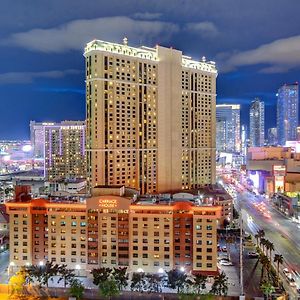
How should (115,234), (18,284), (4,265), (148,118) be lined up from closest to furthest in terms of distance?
(18,284)
(115,234)
(4,265)
(148,118)

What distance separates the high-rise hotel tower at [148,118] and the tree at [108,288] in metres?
26.8

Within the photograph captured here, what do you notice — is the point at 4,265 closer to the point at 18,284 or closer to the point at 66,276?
the point at 18,284

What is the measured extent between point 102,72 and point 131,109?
7.84 metres

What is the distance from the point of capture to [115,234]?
42.5 meters

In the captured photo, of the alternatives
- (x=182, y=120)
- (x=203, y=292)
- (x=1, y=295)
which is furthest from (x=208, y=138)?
(x=1, y=295)

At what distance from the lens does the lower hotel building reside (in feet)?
136

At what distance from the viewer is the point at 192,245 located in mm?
41312

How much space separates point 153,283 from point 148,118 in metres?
34.6

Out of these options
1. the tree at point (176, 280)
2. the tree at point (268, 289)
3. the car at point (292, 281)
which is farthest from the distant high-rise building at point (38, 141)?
the tree at point (268, 289)

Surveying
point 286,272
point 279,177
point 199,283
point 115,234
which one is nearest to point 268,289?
point 199,283

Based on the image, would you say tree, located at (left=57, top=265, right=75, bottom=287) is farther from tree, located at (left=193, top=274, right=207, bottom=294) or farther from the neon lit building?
the neon lit building

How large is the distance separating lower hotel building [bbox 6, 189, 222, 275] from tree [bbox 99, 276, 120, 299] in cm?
678

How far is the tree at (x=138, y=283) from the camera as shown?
36344 mm

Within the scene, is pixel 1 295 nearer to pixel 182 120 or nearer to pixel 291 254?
pixel 291 254
